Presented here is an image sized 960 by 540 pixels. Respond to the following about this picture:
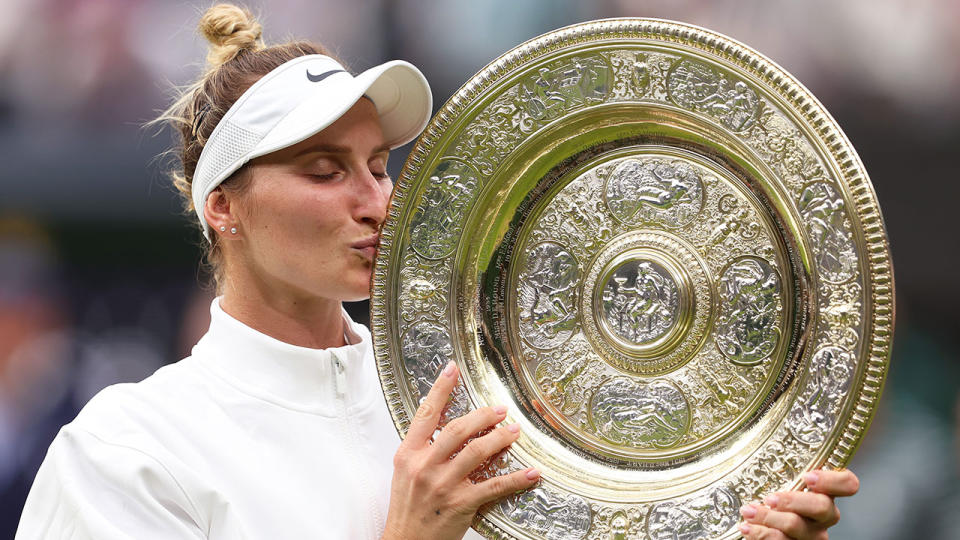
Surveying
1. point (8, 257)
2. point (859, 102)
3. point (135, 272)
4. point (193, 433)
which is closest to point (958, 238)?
point (859, 102)

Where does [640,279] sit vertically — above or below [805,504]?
above

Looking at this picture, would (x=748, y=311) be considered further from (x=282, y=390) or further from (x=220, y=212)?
(x=220, y=212)

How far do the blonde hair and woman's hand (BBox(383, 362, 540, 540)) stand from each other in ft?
1.91

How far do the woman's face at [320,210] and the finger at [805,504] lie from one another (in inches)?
29.7

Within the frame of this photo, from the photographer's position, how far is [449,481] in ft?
4.46

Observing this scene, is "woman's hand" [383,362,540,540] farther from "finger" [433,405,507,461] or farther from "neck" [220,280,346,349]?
"neck" [220,280,346,349]

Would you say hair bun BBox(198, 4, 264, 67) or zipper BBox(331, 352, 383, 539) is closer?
zipper BBox(331, 352, 383, 539)

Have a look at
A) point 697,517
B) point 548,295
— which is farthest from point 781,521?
point 548,295

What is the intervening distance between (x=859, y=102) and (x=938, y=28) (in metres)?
0.36

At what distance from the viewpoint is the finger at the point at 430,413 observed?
1397 millimetres

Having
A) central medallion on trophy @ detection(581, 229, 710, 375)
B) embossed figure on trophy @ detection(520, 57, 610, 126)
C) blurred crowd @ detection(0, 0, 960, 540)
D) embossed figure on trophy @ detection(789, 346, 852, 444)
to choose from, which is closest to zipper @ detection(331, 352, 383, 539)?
central medallion on trophy @ detection(581, 229, 710, 375)

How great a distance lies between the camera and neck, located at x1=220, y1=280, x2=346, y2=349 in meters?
1.63

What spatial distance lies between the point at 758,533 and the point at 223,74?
4.00 ft

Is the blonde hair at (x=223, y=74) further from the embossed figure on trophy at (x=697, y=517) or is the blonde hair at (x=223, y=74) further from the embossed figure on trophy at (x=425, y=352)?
the embossed figure on trophy at (x=697, y=517)
